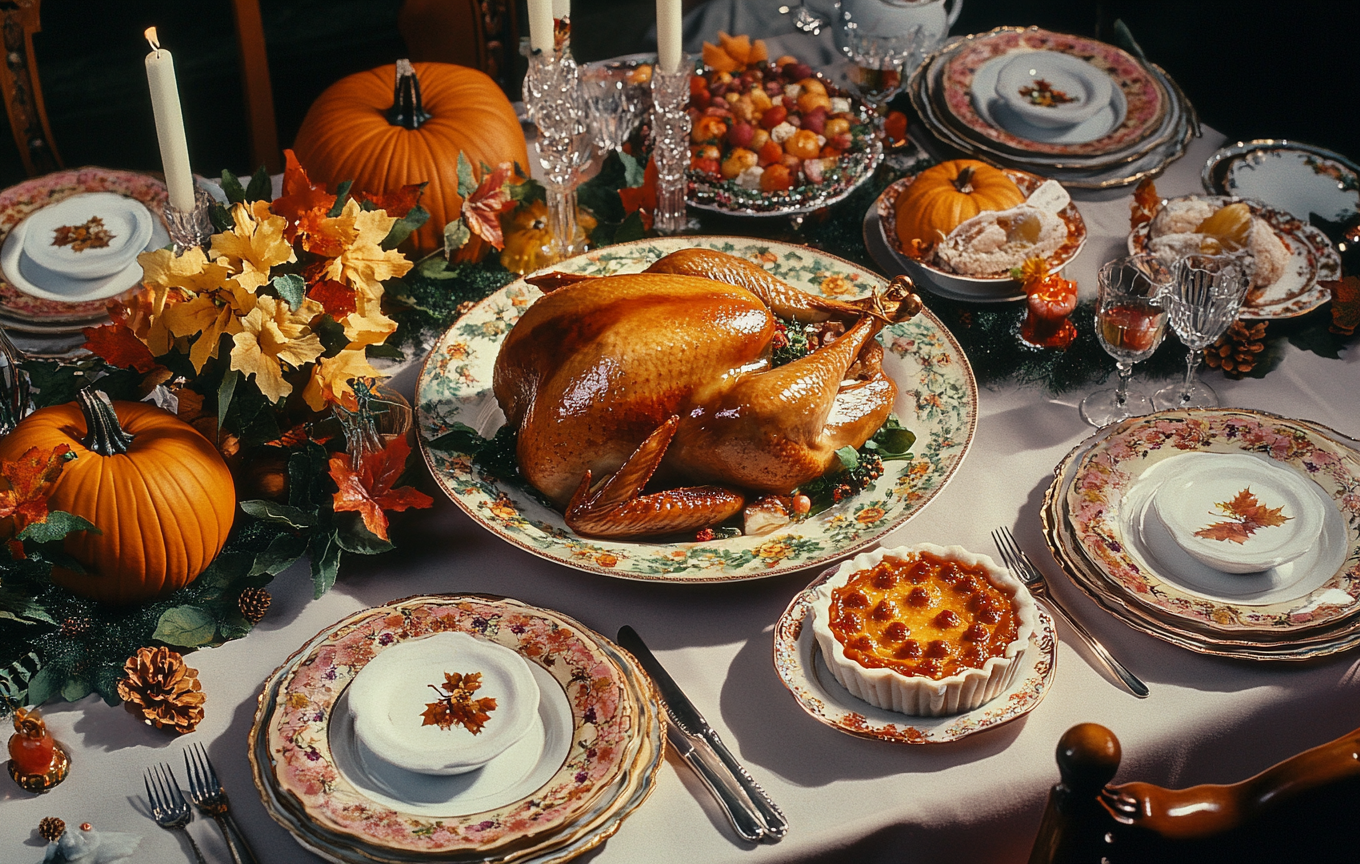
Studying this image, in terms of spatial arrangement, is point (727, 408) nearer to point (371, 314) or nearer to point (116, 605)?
point (371, 314)

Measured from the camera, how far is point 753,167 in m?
2.24

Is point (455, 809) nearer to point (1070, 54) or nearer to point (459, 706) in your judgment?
point (459, 706)

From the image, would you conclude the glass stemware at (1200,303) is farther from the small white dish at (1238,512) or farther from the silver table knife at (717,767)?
the silver table knife at (717,767)

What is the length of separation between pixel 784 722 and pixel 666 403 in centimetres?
47

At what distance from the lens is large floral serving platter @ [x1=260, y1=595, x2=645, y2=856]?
1268 millimetres

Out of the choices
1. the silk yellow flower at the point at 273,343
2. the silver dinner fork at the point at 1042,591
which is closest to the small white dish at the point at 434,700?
the silk yellow flower at the point at 273,343

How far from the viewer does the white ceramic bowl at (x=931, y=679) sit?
53.8 inches

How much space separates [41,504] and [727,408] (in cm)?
88

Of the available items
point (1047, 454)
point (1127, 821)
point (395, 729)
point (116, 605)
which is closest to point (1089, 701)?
point (1127, 821)

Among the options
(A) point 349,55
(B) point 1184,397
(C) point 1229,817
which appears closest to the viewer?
(C) point 1229,817

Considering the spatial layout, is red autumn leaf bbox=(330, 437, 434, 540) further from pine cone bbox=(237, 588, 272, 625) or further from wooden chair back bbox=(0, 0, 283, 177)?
wooden chair back bbox=(0, 0, 283, 177)

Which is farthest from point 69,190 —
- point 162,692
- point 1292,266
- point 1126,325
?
point 1292,266

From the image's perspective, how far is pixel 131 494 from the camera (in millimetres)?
1504

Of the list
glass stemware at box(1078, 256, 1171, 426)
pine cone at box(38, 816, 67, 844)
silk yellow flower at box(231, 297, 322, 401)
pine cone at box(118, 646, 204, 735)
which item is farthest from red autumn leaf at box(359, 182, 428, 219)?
glass stemware at box(1078, 256, 1171, 426)
